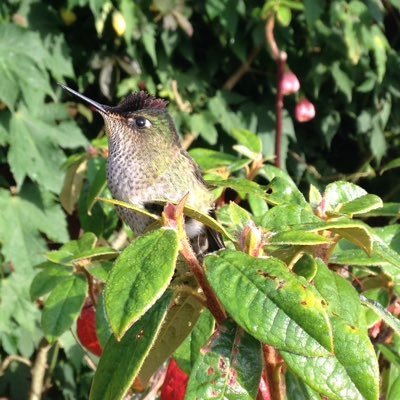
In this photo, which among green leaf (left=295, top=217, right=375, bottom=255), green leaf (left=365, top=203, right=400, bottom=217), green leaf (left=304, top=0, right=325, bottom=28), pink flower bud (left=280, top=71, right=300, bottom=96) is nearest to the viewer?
green leaf (left=295, top=217, right=375, bottom=255)

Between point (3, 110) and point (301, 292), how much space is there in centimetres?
223

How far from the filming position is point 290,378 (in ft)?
2.98

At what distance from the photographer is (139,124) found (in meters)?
1.63

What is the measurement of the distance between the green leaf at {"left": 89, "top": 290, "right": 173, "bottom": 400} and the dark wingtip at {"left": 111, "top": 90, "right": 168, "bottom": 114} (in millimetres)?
761

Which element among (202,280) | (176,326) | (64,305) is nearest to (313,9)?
(64,305)

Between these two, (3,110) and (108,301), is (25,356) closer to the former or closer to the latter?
(3,110)

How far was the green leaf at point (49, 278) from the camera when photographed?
4.35 ft

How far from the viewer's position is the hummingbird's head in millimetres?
1600

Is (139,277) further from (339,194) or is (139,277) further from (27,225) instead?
(27,225)

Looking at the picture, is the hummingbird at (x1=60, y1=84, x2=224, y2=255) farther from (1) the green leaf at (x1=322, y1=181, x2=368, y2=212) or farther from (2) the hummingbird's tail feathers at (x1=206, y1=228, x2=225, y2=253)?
(1) the green leaf at (x1=322, y1=181, x2=368, y2=212)

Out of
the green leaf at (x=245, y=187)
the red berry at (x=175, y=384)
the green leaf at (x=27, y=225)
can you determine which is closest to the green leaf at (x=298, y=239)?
the green leaf at (x=245, y=187)

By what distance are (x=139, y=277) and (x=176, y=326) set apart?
0.79ft

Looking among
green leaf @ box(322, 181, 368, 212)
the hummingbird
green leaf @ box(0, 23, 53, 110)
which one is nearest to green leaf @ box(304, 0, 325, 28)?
green leaf @ box(0, 23, 53, 110)

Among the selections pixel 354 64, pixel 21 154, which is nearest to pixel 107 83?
pixel 21 154
